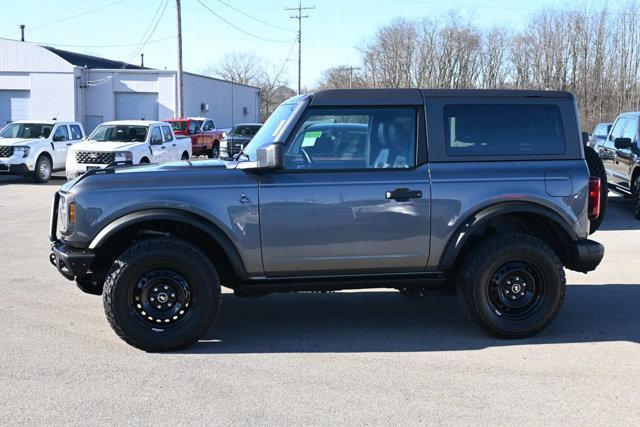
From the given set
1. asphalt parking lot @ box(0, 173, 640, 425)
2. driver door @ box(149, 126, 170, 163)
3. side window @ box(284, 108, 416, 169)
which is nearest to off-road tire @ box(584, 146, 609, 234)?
asphalt parking lot @ box(0, 173, 640, 425)

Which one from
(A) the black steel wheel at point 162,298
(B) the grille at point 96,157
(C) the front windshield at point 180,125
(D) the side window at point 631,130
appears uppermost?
(C) the front windshield at point 180,125

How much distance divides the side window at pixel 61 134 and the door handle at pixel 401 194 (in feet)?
59.7

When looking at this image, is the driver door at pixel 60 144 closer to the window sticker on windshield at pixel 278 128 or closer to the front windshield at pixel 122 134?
the front windshield at pixel 122 134

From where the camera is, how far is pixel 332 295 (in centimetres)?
720

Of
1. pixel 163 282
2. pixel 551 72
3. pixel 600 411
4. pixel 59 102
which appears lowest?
pixel 600 411

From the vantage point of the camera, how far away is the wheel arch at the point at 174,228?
5180 mm

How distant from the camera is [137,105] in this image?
4197 centimetres

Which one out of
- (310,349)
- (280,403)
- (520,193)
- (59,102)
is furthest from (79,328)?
(59,102)

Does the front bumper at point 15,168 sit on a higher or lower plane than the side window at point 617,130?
lower

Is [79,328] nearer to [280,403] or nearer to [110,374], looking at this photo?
[110,374]

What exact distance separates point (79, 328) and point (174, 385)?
170cm

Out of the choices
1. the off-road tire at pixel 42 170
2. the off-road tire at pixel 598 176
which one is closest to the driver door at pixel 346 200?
the off-road tire at pixel 598 176

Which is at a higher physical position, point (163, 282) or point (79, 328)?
point (163, 282)

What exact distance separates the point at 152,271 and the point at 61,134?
17936 mm
